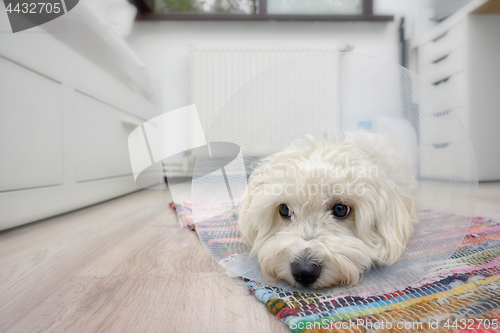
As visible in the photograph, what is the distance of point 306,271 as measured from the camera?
1.87ft

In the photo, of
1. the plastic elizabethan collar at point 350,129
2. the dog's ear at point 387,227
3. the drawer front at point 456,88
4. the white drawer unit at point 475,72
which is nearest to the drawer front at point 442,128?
the plastic elizabethan collar at point 350,129

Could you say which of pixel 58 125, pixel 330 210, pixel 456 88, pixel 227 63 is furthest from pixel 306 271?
pixel 456 88

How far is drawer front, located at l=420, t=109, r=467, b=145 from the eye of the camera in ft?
2.12

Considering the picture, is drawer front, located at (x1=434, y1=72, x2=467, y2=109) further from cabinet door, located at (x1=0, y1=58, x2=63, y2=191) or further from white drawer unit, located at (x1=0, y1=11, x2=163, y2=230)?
cabinet door, located at (x1=0, y1=58, x2=63, y2=191)

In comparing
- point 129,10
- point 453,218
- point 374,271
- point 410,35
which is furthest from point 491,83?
point 129,10

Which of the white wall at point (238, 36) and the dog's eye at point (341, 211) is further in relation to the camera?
the white wall at point (238, 36)

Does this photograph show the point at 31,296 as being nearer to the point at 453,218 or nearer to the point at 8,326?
the point at 8,326

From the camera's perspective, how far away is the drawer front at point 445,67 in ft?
8.06

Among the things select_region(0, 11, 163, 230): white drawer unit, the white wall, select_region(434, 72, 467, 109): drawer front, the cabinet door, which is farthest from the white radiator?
the cabinet door

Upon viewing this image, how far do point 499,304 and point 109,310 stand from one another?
66 centimetres

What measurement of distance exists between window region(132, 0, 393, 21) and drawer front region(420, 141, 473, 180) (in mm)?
2565

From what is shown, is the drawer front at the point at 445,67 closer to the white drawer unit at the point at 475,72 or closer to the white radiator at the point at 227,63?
the white drawer unit at the point at 475,72

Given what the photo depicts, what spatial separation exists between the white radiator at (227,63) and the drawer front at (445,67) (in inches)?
33.7

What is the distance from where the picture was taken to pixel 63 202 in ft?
5.02
